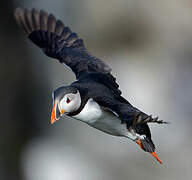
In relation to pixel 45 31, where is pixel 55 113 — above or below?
below

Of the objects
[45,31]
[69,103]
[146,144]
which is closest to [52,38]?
[45,31]

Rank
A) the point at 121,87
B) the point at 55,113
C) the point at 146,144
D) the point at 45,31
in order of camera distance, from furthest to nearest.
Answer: the point at 121,87, the point at 45,31, the point at 146,144, the point at 55,113

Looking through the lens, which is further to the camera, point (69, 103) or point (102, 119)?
point (102, 119)

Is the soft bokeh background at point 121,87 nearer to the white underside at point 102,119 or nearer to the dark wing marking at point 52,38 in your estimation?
the dark wing marking at point 52,38

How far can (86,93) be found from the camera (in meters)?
2.72

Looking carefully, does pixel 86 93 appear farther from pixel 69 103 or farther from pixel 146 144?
pixel 146 144

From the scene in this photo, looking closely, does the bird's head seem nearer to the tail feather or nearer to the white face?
the white face

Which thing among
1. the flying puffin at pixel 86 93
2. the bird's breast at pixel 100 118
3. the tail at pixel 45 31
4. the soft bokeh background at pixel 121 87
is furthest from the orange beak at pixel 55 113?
the soft bokeh background at pixel 121 87

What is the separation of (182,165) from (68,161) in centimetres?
127

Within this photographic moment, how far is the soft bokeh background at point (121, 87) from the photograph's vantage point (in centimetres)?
600

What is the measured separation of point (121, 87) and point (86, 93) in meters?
3.46

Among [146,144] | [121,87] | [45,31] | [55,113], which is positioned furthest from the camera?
[121,87]

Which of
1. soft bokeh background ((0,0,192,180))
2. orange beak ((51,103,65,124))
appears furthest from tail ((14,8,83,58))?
soft bokeh background ((0,0,192,180))

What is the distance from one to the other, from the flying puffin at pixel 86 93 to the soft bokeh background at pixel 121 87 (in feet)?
7.40
